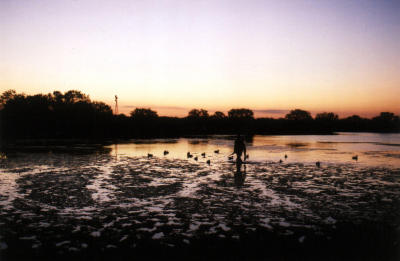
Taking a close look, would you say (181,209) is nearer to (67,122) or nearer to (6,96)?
(67,122)

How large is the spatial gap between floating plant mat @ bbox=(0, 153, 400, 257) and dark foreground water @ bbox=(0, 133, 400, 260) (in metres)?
0.03

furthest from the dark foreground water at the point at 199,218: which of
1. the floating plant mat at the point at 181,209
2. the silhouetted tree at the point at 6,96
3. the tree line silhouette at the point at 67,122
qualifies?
the silhouetted tree at the point at 6,96

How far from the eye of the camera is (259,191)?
15.0m

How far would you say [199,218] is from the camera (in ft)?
34.5

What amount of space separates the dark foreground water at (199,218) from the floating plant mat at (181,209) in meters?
0.03

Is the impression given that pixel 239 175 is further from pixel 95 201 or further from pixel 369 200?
pixel 95 201

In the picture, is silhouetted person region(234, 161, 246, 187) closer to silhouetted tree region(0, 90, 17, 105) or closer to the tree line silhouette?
the tree line silhouette

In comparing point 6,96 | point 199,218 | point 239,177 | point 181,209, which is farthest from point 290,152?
point 6,96

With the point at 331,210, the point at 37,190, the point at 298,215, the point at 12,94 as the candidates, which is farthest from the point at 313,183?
the point at 12,94

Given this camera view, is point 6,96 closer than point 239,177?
No

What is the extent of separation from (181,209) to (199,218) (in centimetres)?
135

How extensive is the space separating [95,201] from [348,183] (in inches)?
543

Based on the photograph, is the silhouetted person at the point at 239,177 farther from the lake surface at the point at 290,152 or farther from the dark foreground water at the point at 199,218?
the lake surface at the point at 290,152

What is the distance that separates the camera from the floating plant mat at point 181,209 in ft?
28.5
